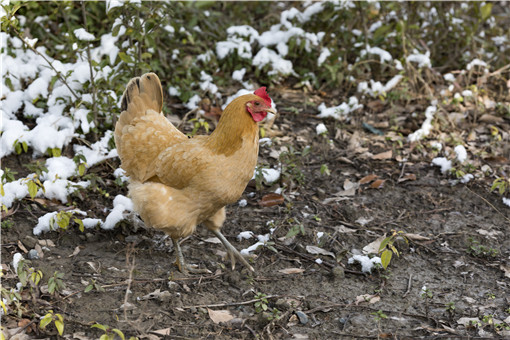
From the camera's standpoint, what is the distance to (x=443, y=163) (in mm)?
5430

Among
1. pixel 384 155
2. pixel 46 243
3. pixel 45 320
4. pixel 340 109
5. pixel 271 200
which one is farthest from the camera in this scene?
pixel 340 109

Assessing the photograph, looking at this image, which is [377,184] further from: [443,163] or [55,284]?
[55,284]

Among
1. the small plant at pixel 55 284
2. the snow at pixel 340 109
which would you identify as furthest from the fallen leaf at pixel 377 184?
the small plant at pixel 55 284

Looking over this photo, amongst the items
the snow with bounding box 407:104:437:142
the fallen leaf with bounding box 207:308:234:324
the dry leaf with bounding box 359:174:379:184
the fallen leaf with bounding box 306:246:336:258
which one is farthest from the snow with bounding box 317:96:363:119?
the fallen leaf with bounding box 207:308:234:324

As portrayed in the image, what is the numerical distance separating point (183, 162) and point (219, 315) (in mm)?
1034

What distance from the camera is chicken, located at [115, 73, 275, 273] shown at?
367 cm

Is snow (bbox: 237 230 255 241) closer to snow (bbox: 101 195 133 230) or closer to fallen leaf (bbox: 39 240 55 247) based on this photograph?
snow (bbox: 101 195 133 230)

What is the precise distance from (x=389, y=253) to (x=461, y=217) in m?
1.49

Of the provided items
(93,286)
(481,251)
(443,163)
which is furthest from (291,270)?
(443,163)

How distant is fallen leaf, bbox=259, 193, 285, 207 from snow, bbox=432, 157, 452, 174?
1682 millimetres

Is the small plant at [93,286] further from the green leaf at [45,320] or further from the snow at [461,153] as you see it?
the snow at [461,153]

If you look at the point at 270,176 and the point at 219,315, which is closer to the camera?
the point at 219,315

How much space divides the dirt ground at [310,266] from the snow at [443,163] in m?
0.06

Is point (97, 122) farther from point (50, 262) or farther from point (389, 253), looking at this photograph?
point (389, 253)
